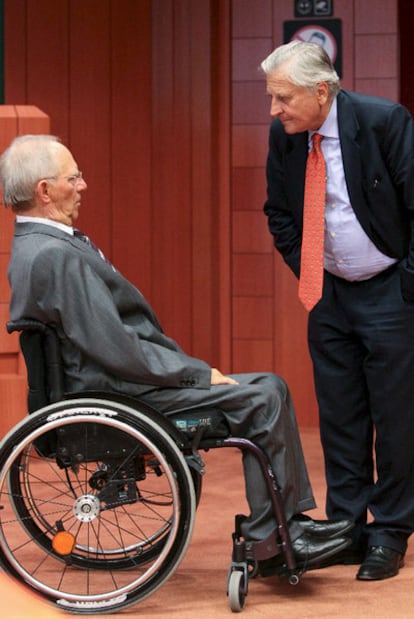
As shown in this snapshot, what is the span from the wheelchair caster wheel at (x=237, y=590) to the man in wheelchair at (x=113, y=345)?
0.09 m

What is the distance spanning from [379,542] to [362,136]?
3.40 ft

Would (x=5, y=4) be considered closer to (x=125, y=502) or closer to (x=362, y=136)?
(x=362, y=136)

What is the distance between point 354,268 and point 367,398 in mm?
385

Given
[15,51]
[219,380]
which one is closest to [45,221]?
[219,380]

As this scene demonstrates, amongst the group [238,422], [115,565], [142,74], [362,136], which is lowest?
[115,565]

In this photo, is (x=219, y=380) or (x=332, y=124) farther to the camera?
(x=332, y=124)

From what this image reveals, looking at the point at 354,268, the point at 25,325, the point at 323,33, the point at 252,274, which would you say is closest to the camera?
the point at 25,325

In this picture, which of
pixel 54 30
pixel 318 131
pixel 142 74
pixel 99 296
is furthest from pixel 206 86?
pixel 99 296

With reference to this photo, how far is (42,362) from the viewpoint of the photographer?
103 inches

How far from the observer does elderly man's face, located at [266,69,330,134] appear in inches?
111

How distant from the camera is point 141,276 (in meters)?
4.93

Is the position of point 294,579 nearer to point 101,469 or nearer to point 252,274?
point 101,469

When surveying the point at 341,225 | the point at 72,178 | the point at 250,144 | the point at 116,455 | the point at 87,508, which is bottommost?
the point at 87,508

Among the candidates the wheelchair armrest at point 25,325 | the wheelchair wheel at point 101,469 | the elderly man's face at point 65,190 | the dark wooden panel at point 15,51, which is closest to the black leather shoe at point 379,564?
the wheelchair wheel at point 101,469
